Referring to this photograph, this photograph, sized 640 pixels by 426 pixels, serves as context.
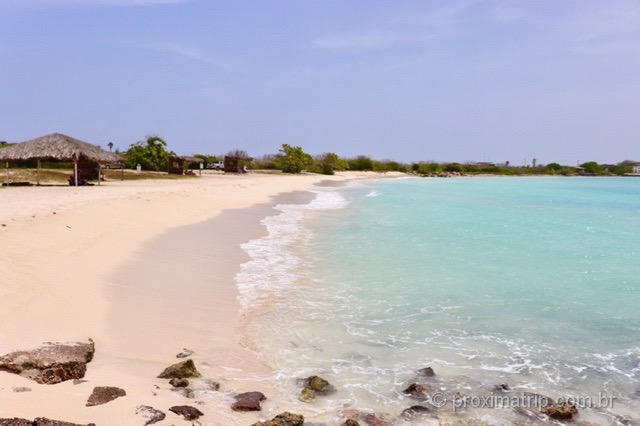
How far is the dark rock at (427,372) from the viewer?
13.6ft

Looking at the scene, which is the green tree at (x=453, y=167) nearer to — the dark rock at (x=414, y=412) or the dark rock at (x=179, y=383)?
the dark rock at (x=414, y=412)

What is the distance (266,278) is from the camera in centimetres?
735

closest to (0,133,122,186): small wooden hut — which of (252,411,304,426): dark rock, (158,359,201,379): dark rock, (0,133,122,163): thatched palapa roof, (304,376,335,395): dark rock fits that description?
(0,133,122,163): thatched palapa roof

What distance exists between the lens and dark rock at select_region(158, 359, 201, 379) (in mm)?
A: 3611

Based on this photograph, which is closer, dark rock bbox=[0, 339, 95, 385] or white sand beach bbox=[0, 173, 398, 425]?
white sand beach bbox=[0, 173, 398, 425]

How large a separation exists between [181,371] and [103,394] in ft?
2.18

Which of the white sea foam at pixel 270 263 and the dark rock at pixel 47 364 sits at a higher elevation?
the dark rock at pixel 47 364

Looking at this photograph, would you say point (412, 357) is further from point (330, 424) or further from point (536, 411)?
point (330, 424)

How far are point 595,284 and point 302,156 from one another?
48.3 m

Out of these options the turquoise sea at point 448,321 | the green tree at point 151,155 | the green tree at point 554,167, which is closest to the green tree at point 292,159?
the green tree at point 151,155

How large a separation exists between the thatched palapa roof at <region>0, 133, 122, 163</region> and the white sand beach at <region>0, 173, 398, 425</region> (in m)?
11.8

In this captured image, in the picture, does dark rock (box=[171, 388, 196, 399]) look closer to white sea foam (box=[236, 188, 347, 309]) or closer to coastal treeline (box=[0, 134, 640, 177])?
white sea foam (box=[236, 188, 347, 309])

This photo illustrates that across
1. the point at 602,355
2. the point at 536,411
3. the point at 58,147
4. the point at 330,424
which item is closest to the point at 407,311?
the point at 602,355

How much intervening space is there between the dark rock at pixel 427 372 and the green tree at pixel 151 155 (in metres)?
37.1
